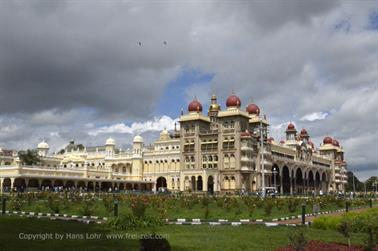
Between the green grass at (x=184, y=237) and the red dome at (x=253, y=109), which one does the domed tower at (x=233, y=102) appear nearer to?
the red dome at (x=253, y=109)

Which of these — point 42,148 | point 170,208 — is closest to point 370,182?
point 42,148

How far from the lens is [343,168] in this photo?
121562 millimetres

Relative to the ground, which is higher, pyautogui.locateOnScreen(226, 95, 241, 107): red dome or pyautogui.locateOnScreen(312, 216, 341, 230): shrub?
pyautogui.locateOnScreen(226, 95, 241, 107): red dome

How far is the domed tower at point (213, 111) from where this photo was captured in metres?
83.9

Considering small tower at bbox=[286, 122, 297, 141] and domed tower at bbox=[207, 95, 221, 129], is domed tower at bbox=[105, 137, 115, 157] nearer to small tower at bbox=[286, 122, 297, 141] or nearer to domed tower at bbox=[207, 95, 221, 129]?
domed tower at bbox=[207, 95, 221, 129]

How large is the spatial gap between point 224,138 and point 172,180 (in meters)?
14.2

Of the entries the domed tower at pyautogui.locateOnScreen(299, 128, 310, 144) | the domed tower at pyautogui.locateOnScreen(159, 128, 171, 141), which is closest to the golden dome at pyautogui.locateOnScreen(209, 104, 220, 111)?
the domed tower at pyautogui.locateOnScreen(159, 128, 171, 141)

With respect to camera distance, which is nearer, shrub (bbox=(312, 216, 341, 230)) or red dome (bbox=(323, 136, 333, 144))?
shrub (bbox=(312, 216, 341, 230))

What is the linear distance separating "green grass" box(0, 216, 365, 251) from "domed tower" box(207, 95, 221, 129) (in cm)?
6336

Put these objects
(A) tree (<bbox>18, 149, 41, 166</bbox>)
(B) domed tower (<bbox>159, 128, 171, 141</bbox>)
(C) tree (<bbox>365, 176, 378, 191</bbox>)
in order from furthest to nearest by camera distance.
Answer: (C) tree (<bbox>365, 176, 378, 191</bbox>)
(B) domed tower (<bbox>159, 128, 171, 141</bbox>)
(A) tree (<bbox>18, 149, 41, 166</bbox>)

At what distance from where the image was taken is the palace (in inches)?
2896

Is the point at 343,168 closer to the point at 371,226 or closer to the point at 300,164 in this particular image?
the point at 300,164

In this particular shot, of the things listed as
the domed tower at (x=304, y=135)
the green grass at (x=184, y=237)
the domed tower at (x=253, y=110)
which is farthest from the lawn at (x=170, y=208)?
the domed tower at (x=304, y=135)

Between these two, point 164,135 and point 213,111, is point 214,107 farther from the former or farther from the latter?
point 164,135
